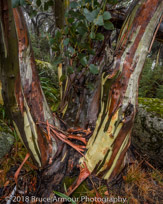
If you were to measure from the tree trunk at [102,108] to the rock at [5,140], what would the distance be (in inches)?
27.4

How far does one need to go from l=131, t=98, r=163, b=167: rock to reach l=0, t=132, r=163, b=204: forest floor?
0.13m

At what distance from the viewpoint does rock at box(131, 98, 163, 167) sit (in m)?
1.47

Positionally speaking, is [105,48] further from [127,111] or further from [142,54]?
[127,111]

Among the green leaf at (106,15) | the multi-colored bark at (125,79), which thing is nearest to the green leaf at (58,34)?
the green leaf at (106,15)

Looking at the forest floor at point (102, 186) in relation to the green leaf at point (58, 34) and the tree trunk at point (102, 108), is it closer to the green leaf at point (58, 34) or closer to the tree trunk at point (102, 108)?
the tree trunk at point (102, 108)

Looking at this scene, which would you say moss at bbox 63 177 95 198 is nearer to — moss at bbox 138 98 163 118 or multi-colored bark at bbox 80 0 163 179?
multi-colored bark at bbox 80 0 163 179

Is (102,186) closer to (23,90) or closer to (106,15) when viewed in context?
(23,90)

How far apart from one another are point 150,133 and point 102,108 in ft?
2.72

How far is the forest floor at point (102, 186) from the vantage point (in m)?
1.03

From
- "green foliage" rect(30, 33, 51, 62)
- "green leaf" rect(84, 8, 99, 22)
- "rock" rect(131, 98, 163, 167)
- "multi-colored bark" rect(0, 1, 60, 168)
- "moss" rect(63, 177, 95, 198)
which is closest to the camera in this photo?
"multi-colored bark" rect(0, 1, 60, 168)

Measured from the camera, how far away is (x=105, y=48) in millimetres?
1201

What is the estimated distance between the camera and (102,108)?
102 centimetres

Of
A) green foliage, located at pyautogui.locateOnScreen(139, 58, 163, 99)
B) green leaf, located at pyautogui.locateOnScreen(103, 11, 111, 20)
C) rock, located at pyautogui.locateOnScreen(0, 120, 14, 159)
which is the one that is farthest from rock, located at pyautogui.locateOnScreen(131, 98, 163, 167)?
green foliage, located at pyautogui.locateOnScreen(139, 58, 163, 99)

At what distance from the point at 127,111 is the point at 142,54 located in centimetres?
41
